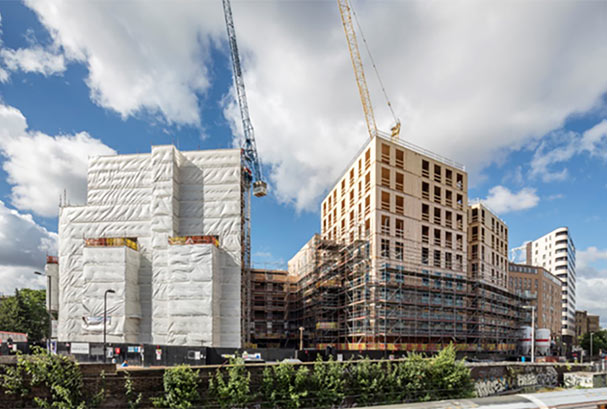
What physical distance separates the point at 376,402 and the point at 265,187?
7323cm

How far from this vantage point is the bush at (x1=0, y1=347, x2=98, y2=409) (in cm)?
1758

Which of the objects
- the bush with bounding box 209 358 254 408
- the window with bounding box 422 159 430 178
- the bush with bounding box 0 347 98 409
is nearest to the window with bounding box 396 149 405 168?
the window with bounding box 422 159 430 178

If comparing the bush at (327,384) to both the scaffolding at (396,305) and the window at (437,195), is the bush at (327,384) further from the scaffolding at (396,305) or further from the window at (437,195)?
the window at (437,195)

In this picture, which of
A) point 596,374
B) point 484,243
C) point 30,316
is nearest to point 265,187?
point 484,243

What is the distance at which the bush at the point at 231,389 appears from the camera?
19891mm

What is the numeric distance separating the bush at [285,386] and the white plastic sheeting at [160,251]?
1212 inches

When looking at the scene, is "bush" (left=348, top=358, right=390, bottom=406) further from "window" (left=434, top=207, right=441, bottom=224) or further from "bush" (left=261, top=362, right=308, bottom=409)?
"window" (left=434, top=207, right=441, bottom=224)

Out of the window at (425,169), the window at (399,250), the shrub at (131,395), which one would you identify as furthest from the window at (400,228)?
the shrub at (131,395)

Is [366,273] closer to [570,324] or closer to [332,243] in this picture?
[332,243]

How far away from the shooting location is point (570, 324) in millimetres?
136375

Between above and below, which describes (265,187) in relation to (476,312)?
above

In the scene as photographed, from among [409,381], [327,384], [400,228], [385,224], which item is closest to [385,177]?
[385,224]

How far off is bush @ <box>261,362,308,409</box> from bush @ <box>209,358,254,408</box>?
0.97m

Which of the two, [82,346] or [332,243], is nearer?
[82,346]
